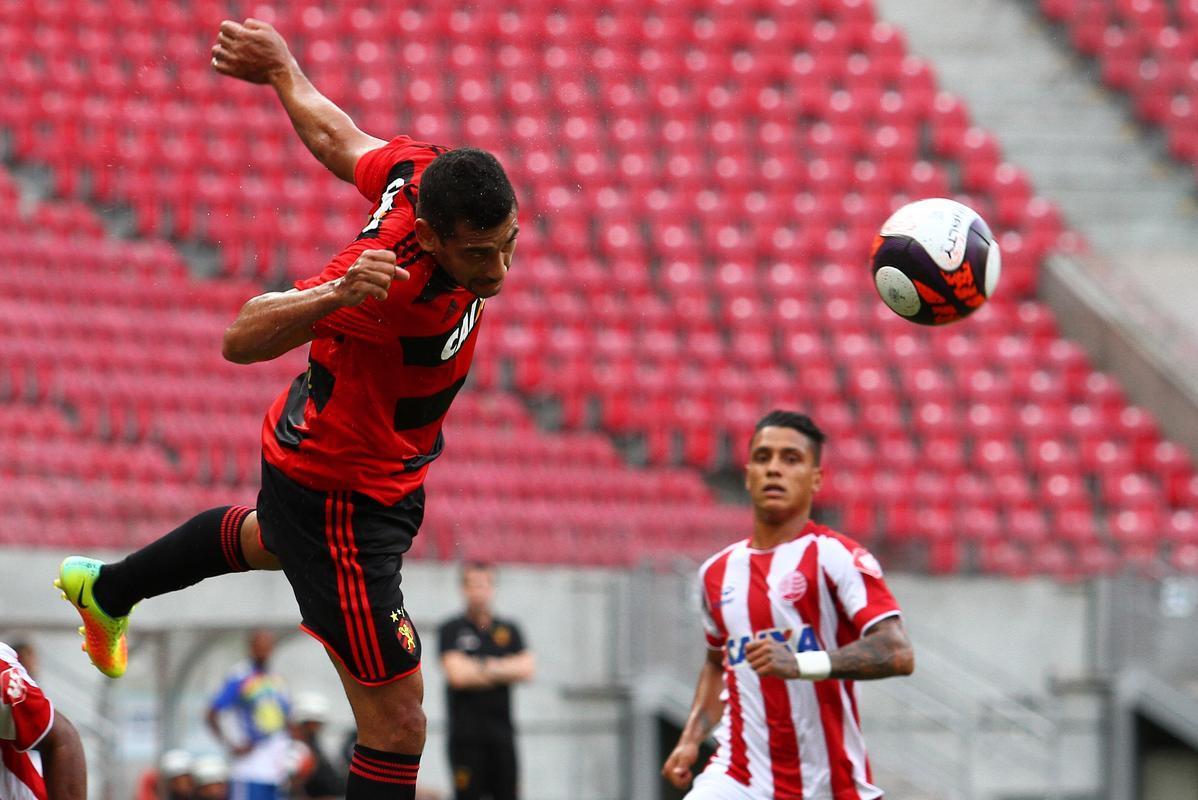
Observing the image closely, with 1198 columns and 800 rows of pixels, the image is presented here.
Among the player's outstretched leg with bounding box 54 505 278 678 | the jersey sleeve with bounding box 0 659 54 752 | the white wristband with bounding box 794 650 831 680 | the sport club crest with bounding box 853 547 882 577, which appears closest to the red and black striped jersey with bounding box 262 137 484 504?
the player's outstretched leg with bounding box 54 505 278 678

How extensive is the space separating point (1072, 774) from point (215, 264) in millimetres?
7843

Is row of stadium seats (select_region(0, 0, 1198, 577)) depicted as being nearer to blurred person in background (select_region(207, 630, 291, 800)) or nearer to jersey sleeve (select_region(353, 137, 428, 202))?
blurred person in background (select_region(207, 630, 291, 800))

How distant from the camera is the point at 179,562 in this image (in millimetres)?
5730

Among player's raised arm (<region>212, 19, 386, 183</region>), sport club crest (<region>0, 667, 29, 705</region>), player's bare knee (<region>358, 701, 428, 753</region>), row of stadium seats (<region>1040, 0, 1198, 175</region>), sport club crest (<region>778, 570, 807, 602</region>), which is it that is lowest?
player's bare knee (<region>358, 701, 428, 753</region>)

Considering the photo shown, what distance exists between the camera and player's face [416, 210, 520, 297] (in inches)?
195

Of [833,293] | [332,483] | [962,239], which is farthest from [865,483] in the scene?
[332,483]

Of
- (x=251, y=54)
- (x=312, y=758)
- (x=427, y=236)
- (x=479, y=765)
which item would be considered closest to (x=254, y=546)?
(x=427, y=236)

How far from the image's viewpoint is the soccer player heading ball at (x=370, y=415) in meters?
4.93

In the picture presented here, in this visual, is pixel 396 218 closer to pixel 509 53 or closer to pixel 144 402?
pixel 144 402

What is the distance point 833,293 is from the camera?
16.6m

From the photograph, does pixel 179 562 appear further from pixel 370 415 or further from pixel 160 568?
pixel 370 415

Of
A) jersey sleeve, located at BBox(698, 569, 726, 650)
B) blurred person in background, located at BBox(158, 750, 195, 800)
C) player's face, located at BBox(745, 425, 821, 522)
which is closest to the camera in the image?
player's face, located at BBox(745, 425, 821, 522)

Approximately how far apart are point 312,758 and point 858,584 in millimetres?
5903

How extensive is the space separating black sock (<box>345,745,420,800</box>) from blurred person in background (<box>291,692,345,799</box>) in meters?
6.03
